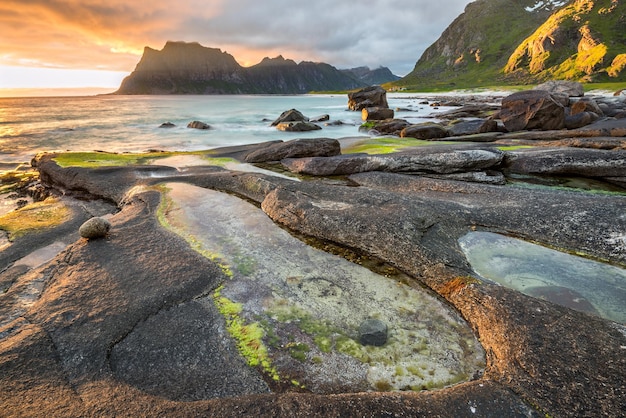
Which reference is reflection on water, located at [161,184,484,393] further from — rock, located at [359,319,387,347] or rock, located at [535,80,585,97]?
rock, located at [535,80,585,97]

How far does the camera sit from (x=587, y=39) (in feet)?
484

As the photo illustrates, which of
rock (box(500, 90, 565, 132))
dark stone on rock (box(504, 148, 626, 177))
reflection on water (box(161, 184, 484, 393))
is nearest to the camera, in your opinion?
reflection on water (box(161, 184, 484, 393))

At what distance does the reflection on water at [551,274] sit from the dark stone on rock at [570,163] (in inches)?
354

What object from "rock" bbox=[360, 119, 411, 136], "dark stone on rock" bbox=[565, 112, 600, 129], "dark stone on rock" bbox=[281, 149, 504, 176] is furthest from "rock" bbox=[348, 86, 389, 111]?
"dark stone on rock" bbox=[281, 149, 504, 176]

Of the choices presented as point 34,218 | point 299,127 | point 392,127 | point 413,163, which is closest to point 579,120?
point 392,127

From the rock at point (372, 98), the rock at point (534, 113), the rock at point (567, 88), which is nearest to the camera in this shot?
the rock at point (534, 113)

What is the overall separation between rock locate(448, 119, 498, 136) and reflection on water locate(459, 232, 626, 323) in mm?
25787

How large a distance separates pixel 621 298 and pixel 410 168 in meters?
11.6

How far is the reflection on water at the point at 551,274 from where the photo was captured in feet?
23.7

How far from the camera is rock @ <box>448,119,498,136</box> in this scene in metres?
32.0

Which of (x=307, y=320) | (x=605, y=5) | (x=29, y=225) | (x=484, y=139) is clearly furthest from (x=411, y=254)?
(x=605, y=5)

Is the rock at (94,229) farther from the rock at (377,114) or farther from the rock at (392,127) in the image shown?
the rock at (377,114)

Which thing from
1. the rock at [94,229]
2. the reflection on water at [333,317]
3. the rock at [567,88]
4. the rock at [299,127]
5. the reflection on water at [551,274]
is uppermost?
the rock at [567,88]

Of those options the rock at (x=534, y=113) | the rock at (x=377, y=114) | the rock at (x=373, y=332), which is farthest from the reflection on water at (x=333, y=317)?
the rock at (x=377, y=114)
